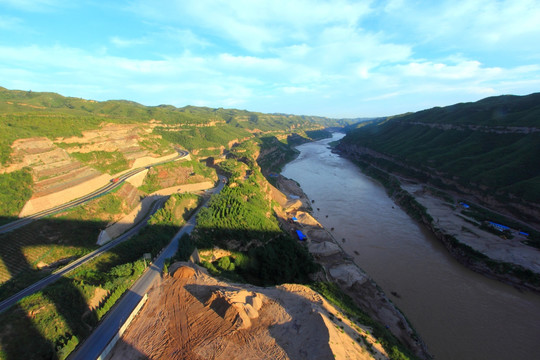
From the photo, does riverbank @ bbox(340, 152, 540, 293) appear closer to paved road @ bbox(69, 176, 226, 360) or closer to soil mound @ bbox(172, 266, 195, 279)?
soil mound @ bbox(172, 266, 195, 279)

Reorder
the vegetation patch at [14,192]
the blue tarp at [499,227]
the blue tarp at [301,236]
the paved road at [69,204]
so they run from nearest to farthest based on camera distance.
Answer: the paved road at [69,204] → the vegetation patch at [14,192] → the blue tarp at [301,236] → the blue tarp at [499,227]

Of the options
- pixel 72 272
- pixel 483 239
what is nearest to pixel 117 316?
pixel 72 272

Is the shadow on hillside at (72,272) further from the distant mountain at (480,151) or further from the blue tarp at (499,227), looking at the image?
the distant mountain at (480,151)

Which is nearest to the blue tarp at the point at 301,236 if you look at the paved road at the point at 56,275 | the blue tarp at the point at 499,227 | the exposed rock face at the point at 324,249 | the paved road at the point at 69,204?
the exposed rock face at the point at 324,249

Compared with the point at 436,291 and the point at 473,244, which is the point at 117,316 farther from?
the point at 473,244

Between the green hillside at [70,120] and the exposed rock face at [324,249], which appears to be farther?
the green hillside at [70,120]

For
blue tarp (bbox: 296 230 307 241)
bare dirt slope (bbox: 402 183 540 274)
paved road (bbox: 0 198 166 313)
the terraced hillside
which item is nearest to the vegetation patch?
the terraced hillside
